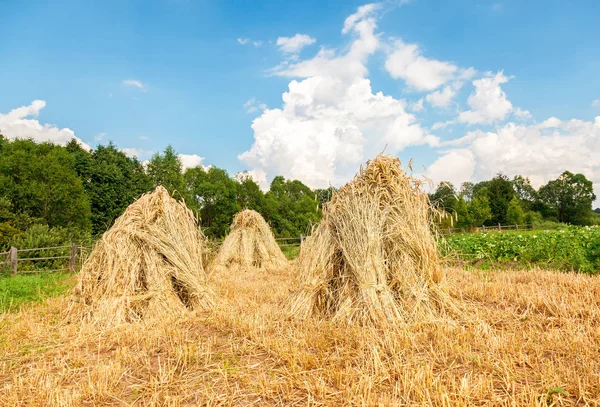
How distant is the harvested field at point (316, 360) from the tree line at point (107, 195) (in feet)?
6.96

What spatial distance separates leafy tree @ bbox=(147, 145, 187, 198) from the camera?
31.9 m

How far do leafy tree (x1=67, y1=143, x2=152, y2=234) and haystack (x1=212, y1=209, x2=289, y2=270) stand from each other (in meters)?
15.2

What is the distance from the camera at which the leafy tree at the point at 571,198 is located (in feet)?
191

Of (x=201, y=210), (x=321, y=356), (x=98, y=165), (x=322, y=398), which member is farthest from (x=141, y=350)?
(x=201, y=210)

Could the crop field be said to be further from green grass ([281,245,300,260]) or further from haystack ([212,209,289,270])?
green grass ([281,245,300,260])

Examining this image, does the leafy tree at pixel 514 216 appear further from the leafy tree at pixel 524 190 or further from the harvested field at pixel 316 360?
the harvested field at pixel 316 360

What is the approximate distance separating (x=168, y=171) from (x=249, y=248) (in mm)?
21619

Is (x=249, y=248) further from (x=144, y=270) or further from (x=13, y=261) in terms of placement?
(x=144, y=270)

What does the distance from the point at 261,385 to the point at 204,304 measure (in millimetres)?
3264

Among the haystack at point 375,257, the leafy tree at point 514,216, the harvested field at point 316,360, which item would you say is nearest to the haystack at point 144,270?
the harvested field at point 316,360

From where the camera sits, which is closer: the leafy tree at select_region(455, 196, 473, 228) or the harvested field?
the harvested field

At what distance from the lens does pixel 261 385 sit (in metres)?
2.64

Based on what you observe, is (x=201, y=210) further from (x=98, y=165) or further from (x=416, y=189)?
(x=416, y=189)

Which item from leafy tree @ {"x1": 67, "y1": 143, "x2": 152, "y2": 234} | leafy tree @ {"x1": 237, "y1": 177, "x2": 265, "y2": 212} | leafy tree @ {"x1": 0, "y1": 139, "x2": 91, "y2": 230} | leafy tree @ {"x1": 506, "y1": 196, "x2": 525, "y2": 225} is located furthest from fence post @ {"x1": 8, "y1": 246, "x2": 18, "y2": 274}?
leafy tree @ {"x1": 506, "y1": 196, "x2": 525, "y2": 225}
